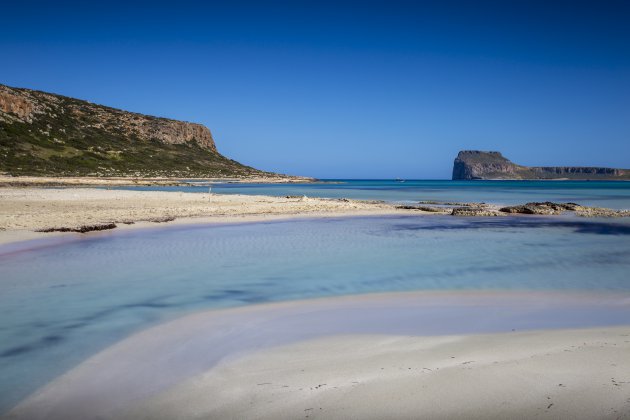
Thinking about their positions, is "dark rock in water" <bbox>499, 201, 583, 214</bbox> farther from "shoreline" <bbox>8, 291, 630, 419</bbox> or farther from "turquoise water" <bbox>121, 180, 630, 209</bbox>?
"shoreline" <bbox>8, 291, 630, 419</bbox>

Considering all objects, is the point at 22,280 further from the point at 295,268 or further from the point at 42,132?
the point at 42,132

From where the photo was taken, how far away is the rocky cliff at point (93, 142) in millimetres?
83525

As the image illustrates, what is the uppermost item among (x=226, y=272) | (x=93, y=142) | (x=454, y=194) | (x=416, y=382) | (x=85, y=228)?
(x=93, y=142)

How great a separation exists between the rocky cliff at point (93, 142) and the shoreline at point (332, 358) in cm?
7255

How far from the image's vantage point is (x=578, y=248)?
15.4 metres

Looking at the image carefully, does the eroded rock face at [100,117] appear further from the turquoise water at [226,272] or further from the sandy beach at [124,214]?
the turquoise water at [226,272]

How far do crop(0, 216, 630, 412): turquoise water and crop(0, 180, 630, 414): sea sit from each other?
28 millimetres

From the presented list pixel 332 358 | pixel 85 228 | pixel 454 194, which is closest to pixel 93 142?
pixel 454 194

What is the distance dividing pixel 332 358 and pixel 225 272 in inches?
239

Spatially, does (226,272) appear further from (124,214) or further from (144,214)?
(144,214)

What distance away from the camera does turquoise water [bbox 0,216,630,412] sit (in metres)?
6.56

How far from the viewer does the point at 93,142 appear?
109 meters

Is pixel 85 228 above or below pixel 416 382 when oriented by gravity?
above

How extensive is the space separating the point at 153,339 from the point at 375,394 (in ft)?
11.2
